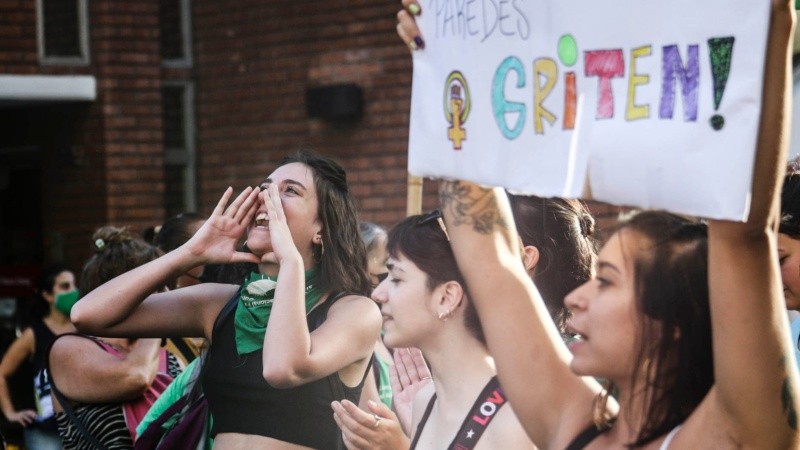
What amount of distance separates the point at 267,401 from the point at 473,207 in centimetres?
142

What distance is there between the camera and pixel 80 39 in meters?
9.64

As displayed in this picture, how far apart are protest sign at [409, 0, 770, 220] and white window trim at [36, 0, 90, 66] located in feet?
25.0

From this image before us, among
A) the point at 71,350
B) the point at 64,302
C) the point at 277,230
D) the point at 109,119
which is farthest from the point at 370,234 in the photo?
the point at 109,119

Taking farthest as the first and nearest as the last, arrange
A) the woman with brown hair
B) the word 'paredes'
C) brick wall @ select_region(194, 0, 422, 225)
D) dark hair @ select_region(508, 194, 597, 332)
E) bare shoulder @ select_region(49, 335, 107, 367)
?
brick wall @ select_region(194, 0, 422, 225) < bare shoulder @ select_region(49, 335, 107, 367) < the woman with brown hair < dark hair @ select_region(508, 194, 597, 332) < the word 'paredes'

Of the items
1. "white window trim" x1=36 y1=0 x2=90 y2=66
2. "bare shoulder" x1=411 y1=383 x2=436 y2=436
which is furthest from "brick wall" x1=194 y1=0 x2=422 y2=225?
"bare shoulder" x1=411 y1=383 x2=436 y2=436

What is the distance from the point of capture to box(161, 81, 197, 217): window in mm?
9938

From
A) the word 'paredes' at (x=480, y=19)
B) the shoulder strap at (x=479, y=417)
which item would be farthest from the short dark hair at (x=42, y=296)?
the word 'paredes' at (x=480, y=19)

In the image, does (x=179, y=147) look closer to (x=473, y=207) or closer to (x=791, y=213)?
(x=791, y=213)

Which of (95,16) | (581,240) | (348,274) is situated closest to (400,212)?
(95,16)

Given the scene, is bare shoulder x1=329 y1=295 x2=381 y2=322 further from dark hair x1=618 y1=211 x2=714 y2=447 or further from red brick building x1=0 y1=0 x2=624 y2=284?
red brick building x1=0 y1=0 x2=624 y2=284

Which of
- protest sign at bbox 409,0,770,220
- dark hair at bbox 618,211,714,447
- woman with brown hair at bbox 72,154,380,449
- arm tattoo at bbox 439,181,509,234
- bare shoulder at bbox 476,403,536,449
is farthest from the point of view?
woman with brown hair at bbox 72,154,380,449

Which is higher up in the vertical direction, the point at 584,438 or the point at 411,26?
the point at 411,26

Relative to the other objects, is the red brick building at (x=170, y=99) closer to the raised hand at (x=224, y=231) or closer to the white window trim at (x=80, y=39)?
the white window trim at (x=80, y=39)

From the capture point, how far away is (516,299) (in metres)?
2.30
